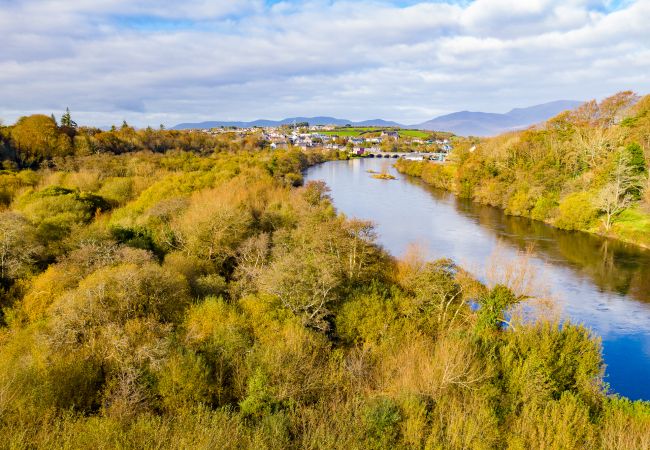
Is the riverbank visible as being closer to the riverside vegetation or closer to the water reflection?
the water reflection

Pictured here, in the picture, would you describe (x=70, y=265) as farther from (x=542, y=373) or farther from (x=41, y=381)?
(x=542, y=373)

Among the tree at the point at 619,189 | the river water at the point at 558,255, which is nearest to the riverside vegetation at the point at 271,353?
the river water at the point at 558,255

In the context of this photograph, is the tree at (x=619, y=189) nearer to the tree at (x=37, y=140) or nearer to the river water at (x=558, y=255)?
the river water at (x=558, y=255)

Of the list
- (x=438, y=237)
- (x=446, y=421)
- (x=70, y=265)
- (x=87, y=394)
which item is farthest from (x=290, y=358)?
(x=438, y=237)

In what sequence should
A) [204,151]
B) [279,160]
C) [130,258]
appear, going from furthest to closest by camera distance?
[204,151] < [279,160] < [130,258]

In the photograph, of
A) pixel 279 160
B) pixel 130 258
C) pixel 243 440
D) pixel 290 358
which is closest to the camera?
pixel 243 440

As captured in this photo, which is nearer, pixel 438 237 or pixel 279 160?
pixel 438 237

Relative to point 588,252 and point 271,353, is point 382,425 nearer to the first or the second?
point 271,353
